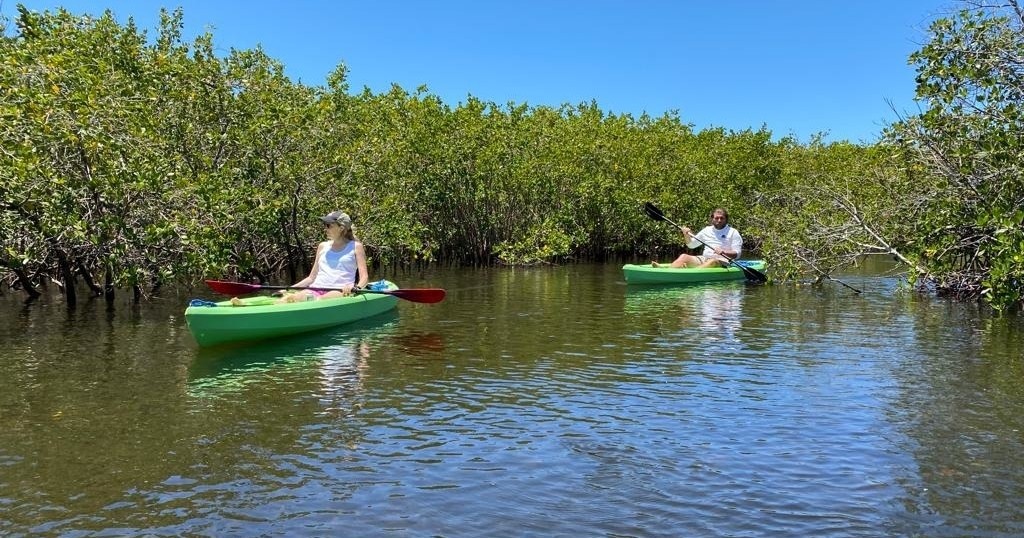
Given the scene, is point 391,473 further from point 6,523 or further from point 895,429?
point 895,429

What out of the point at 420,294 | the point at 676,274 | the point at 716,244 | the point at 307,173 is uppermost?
the point at 307,173

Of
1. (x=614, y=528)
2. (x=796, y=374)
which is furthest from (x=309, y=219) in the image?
(x=614, y=528)

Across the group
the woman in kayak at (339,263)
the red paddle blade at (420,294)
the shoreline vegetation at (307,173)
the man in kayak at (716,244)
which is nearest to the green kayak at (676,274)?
the man in kayak at (716,244)

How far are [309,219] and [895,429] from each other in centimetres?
1567

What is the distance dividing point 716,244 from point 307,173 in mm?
9661

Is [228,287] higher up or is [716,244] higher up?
[716,244]

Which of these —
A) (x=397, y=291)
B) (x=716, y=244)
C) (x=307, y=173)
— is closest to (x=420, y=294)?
(x=397, y=291)

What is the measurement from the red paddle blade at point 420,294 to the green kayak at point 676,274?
7079 millimetres

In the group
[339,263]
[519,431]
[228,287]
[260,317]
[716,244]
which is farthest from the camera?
[716,244]

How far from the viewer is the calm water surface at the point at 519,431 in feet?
15.3

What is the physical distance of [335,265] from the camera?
12016mm

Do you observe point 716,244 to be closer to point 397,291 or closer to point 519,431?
point 397,291

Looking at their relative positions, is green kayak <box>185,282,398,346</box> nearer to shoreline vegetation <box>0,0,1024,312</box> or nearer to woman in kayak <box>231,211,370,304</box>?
woman in kayak <box>231,211,370,304</box>

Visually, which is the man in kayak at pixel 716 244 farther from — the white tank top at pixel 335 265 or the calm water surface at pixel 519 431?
the white tank top at pixel 335 265
